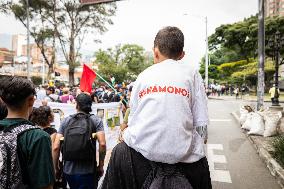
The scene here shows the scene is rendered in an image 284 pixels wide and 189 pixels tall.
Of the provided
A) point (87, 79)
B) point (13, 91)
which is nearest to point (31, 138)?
point (13, 91)

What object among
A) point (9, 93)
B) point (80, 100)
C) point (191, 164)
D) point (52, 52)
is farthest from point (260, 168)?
point (52, 52)

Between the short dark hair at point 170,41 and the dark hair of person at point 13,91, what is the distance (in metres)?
0.91

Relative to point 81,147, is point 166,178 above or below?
above

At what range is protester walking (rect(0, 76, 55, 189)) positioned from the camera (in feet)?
6.23

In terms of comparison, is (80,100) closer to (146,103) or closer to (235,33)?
(146,103)

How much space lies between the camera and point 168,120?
177 cm

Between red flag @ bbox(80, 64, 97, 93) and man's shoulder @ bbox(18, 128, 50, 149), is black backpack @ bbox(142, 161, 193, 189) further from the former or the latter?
red flag @ bbox(80, 64, 97, 93)

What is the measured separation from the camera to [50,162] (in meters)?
2.04

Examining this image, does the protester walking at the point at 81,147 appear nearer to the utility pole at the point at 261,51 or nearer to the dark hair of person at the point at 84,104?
the dark hair of person at the point at 84,104

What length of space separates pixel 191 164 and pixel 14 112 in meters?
1.15

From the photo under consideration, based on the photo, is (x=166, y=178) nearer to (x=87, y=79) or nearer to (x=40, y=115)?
(x=40, y=115)

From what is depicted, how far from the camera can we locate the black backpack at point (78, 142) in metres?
3.56

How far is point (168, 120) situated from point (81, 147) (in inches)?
78.8

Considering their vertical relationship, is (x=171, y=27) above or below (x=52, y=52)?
below
